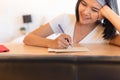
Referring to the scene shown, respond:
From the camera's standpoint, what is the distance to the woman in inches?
50.8

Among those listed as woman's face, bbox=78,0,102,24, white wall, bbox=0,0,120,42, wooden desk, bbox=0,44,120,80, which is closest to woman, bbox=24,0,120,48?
woman's face, bbox=78,0,102,24

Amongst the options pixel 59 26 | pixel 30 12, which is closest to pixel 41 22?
pixel 30 12

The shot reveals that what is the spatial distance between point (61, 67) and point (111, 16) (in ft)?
2.15

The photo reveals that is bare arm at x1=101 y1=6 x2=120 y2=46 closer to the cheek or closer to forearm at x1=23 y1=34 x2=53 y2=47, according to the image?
the cheek

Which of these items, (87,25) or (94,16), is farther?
(87,25)

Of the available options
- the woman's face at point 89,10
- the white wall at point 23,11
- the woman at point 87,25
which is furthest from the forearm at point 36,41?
the white wall at point 23,11

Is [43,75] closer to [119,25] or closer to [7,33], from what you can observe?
[119,25]

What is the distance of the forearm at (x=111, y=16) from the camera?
1.28 m

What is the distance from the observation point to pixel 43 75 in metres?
0.78

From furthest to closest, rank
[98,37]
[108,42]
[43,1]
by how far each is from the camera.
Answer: [43,1] < [98,37] < [108,42]

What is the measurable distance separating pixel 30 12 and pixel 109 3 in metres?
1.85

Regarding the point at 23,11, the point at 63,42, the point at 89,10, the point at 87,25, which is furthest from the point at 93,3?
the point at 23,11

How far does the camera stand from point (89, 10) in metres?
1.31

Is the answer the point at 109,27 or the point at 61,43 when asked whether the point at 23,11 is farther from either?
the point at 61,43
